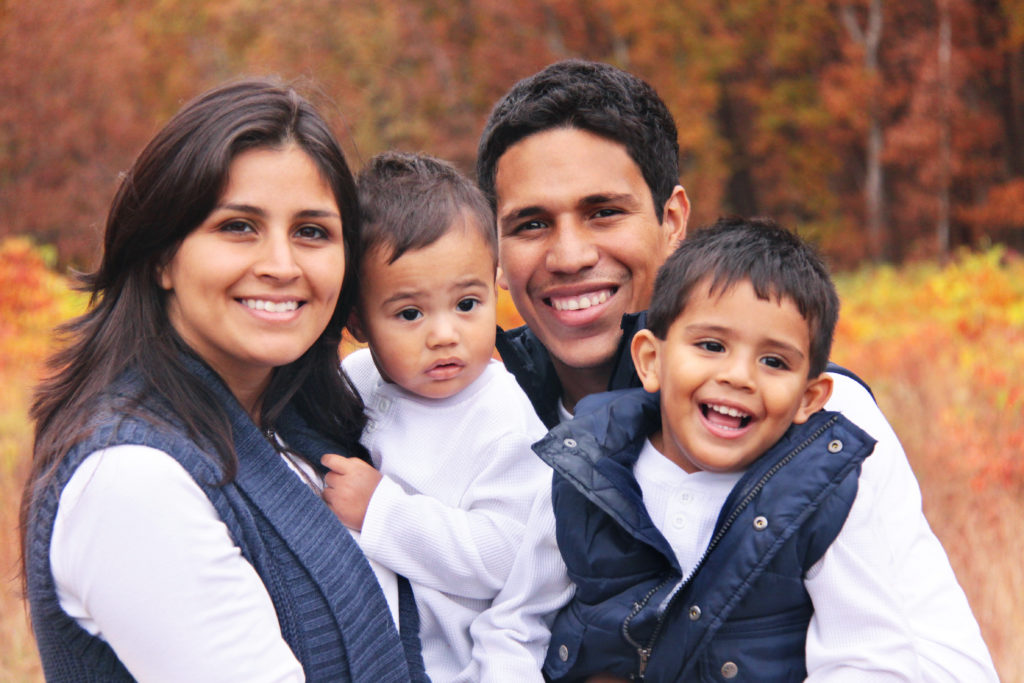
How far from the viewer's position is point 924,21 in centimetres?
1692

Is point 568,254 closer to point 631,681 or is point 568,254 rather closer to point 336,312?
point 336,312

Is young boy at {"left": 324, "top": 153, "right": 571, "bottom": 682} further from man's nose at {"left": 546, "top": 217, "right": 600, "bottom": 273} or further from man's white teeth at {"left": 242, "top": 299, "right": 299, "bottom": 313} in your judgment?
man's white teeth at {"left": 242, "top": 299, "right": 299, "bottom": 313}

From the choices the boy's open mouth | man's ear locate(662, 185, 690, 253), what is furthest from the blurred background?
the boy's open mouth

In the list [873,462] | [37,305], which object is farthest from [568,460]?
[37,305]

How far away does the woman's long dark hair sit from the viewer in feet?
6.30

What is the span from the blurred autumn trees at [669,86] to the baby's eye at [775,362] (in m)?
11.7

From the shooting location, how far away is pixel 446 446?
8.05 ft

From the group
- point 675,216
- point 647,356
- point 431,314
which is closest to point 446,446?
point 431,314

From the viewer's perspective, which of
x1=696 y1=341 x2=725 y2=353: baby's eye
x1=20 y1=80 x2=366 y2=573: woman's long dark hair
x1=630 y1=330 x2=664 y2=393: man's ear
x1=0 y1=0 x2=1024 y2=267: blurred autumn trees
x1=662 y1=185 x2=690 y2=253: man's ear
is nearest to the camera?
x1=20 y1=80 x2=366 y2=573: woman's long dark hair

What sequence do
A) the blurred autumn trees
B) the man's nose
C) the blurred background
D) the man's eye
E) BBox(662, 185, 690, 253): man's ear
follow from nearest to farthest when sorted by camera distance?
the man's nose
the man's eye
BBox(662, 185, 690, 253): man's ear
the blurred background
the blurred autumn trees

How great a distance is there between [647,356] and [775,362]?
34cm

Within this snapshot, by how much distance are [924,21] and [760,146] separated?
3.80 meters

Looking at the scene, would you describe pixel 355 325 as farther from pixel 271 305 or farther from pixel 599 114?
pixel 599 114

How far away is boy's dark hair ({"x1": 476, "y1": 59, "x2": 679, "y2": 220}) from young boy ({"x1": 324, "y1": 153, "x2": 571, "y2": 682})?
407 mm
